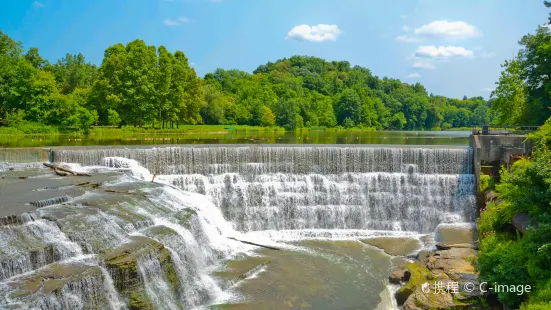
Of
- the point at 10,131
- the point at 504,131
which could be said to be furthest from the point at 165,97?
the point at 504,131

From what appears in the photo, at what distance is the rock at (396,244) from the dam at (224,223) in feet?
1.36

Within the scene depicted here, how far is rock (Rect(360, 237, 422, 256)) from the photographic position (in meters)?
16.0

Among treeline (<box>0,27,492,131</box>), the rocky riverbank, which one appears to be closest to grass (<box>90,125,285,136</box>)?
treeline (<box>0,27,492,131</box>)

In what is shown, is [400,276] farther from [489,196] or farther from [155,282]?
[489,196]

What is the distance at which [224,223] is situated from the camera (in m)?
17.5

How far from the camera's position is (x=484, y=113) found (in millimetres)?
119375

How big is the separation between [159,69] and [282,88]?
1839 inches

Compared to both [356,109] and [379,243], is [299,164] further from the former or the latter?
[356,109]

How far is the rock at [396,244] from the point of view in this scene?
16.0 m

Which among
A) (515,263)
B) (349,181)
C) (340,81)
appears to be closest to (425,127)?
(340,81)

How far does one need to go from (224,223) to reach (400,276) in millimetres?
7626

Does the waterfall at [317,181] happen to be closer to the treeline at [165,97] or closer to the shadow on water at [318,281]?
the shadow on water at [318,281]

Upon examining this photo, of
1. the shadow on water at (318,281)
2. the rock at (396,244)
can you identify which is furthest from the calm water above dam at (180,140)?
the shadow on water at (318,281)

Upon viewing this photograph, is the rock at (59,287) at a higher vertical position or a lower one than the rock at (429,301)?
higher
